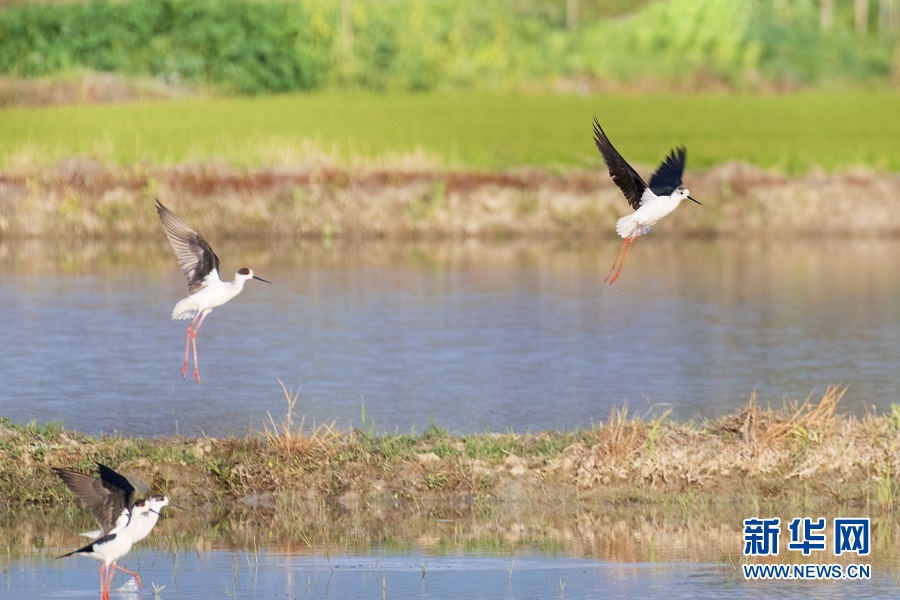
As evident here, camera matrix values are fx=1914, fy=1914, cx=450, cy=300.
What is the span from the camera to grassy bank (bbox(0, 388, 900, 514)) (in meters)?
11.2

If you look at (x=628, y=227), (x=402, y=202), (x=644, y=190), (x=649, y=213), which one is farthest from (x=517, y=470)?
(x=402, y=202)

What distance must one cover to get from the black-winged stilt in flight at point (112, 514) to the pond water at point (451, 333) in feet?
10.9

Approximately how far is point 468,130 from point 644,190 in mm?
26594

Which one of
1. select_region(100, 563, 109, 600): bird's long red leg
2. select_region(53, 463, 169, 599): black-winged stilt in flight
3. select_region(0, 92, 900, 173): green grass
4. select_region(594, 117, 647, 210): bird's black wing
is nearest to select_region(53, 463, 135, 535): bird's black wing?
select_region(53, 463, 169, 599): black-winged stilt in flight

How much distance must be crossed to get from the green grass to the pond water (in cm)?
295

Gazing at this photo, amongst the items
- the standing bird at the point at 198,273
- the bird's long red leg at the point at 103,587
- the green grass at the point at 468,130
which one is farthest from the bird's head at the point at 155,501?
the green grass at the point at 468,130

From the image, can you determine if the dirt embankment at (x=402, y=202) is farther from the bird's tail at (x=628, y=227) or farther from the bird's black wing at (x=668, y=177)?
the bird's tail at (x=628, y=227)

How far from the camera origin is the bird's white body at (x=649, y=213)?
1095 cm

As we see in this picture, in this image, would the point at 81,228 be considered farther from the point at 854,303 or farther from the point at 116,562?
the point at 116,562

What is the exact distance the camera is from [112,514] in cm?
952

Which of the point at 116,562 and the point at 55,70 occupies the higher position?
the point at 55,70

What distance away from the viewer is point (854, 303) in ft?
71.5

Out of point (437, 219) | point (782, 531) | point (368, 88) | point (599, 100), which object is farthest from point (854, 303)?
point (368, 88)

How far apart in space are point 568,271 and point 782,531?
1447cm
